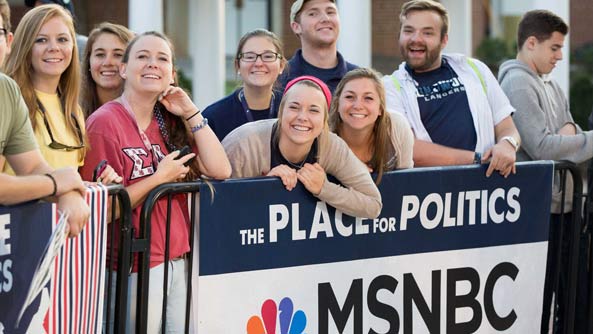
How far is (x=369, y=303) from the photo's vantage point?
5395 mm

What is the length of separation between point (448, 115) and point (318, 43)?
0.87 meters

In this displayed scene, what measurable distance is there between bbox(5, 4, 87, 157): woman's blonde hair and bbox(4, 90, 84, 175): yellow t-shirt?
0.02m

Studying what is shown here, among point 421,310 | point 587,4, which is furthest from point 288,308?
point 587,4

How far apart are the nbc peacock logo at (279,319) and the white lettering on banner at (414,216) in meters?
0.31

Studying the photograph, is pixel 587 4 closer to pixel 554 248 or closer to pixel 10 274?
pixel 554 248

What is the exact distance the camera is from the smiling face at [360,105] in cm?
549

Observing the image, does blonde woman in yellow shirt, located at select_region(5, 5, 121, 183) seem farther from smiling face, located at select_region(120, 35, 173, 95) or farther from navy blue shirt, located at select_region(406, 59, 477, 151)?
navy blue shirt, located at select_region(406, 59, 477, 151)

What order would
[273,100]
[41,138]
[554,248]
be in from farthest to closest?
1. [554,248]
2. [273,100]
3. [41,138]

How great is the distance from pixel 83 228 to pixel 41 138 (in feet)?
1.66

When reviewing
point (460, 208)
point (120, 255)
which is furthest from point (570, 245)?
point (120, 255)

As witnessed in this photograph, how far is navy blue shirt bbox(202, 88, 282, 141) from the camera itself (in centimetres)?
575

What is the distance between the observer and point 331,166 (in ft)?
17.2

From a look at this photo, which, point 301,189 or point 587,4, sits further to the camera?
point 587,4

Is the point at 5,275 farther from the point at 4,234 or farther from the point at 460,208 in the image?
the point at 460,208
